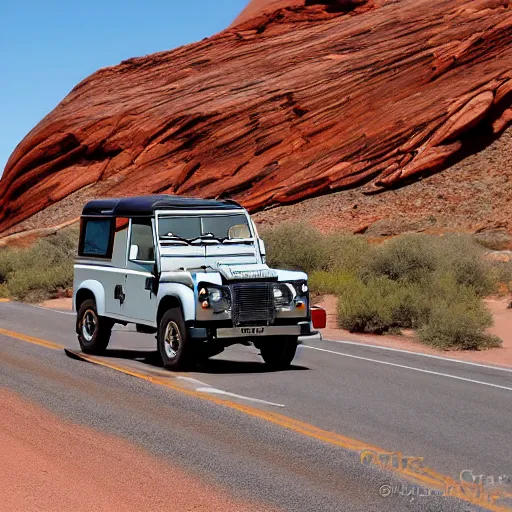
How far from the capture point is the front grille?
13.0 meters

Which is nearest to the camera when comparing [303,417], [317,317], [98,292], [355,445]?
[355,445]

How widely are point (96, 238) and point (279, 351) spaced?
11.5 feet

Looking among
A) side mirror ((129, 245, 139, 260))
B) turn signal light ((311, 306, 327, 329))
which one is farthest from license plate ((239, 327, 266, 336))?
side mirror ((129, 245, 139, 260))

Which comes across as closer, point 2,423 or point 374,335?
point 2,423

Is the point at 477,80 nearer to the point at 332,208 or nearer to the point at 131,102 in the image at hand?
the point at 332,208

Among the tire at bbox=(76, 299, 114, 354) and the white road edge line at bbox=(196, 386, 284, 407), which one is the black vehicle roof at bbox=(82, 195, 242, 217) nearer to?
the tire at bbox=(76, 299, 114, 354)

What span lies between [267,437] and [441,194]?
4319 centimetres

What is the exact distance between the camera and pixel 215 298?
1296 centimetres

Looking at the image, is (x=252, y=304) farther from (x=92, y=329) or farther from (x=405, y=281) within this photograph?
(x=405, y=281)

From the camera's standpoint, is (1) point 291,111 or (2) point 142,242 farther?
(1) point 291,111

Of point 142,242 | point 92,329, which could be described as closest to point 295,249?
point 92,329

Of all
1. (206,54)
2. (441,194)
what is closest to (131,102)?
(206,54)

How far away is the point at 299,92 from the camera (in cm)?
5862

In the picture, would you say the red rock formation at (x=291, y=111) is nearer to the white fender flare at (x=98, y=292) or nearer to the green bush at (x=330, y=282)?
the green bush at (x=330, y=282)
